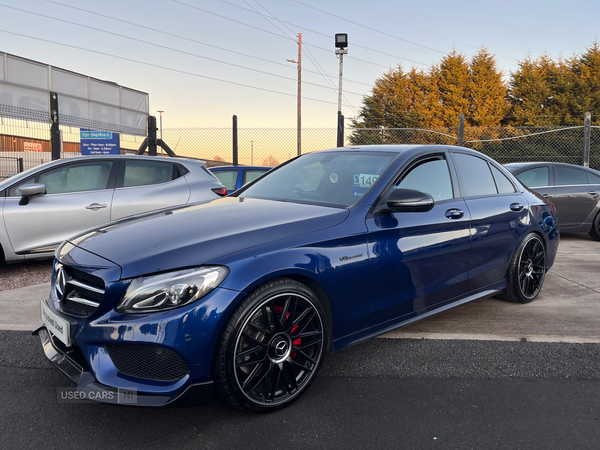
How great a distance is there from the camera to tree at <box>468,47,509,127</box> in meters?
32.8

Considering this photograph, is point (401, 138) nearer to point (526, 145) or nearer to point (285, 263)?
point (526, 145)

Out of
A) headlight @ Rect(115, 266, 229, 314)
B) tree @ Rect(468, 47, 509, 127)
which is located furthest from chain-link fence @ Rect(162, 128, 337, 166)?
tree @ Rect(468, 47, 509, 127)

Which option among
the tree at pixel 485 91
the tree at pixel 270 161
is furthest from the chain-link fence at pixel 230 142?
the tree at pixel 485 91

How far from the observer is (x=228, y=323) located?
2281mm

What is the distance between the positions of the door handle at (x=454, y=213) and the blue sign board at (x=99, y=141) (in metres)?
10.1

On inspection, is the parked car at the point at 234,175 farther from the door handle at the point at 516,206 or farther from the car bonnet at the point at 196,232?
the car bonnet at the point at 196,232

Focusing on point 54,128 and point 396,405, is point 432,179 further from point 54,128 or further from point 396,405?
point 54,128

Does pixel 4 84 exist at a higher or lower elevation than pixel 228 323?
higher

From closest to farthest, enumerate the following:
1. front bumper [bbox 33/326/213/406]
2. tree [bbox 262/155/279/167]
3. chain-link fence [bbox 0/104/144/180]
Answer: front bumper [bbox 33/326/213/406] → chain-link fence [bbox 0/104/144/180] → tree [bbox 262/155/279/167]

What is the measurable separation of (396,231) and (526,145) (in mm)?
17241

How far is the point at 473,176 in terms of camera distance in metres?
3.99

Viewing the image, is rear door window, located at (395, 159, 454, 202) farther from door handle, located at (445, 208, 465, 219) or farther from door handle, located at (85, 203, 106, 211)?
door handle, located at (85, 203, 106, 211)

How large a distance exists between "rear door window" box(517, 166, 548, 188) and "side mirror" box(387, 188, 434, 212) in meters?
5.83

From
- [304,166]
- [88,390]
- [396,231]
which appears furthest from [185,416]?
[304,166]
